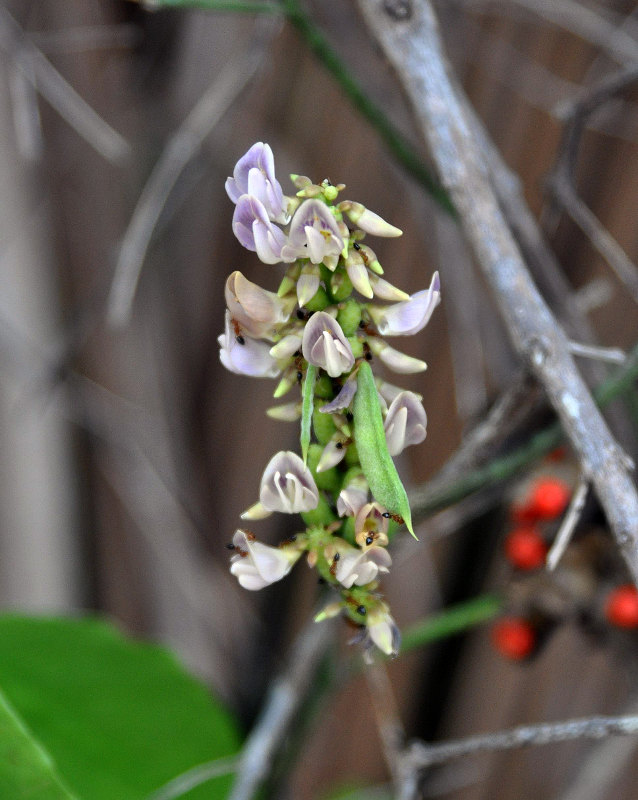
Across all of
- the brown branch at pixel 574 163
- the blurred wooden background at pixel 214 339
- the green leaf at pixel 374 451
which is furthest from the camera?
the blurred wooden background at pixel 214 339

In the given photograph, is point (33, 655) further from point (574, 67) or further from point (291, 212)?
point (574, 67)

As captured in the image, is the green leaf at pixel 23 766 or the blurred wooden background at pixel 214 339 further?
the blurred wooden background at pixel 214 339

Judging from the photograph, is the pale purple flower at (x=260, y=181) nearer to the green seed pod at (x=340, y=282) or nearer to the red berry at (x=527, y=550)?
the green seed pod at (x=340, y=282)

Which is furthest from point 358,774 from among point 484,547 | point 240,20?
point 240,20

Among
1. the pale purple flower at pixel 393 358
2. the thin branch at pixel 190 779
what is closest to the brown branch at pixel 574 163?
the pale purple flower at pixel 393 358

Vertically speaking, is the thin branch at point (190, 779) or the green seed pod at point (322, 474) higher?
the green seed pod at point (322, 474)

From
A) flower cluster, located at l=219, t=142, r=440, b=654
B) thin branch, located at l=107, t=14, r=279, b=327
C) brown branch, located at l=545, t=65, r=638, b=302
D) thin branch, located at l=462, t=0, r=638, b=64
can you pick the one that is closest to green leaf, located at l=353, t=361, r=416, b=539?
flower cluster, located at l=219, t=142, r=440, b=654

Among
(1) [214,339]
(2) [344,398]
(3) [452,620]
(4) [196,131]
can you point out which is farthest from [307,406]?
(1) [214,339]
